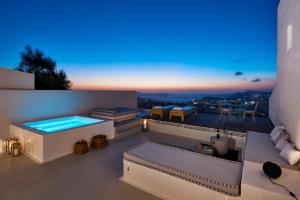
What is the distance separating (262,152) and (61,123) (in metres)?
4.94

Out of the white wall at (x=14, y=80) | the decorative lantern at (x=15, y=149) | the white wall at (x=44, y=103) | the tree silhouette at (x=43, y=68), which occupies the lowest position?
the decorative lantern at (x=15, y=149)

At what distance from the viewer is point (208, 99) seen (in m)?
7.46

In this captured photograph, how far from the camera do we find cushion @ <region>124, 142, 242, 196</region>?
201 centimetres

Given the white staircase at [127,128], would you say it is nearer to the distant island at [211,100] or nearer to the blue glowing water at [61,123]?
the blue glowing water at [61,123]

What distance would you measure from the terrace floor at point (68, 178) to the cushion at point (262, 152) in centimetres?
165

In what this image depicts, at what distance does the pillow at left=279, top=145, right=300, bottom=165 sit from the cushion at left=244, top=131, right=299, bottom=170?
0.17 feet

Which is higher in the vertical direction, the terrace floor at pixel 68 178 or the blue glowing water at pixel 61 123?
the blue glowing water at pixel 61 123

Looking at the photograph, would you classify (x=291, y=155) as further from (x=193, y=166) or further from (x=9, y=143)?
(x=9, y=143)

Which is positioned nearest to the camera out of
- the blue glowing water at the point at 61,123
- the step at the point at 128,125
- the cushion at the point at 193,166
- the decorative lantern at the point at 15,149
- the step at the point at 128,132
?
the cushion at the point at 193,166

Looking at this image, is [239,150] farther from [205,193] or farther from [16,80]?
[16,80]

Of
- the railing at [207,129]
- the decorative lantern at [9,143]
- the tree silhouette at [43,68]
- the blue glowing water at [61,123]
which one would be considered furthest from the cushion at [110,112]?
the tree silhouette at [43,68]

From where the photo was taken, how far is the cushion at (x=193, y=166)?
201 centimetres

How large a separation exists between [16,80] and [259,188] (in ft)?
22.8

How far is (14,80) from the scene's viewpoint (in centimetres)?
542
